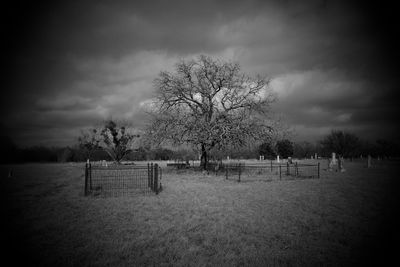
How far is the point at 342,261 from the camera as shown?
5.20 m

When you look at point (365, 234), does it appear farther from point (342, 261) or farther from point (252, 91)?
point (252, 91)

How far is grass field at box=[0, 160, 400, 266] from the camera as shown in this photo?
540 cm

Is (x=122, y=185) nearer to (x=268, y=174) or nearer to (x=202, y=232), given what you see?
(x=202, y=232)

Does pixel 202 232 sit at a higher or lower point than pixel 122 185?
higher

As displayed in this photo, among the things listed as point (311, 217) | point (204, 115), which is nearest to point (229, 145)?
point (204, 115)

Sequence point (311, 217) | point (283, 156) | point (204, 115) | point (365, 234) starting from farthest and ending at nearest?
point (283, 156), point (204, 115), point (311, 217), point (365, 234)

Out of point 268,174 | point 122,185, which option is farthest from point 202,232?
point 268,174

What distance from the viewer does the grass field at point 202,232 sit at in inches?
213

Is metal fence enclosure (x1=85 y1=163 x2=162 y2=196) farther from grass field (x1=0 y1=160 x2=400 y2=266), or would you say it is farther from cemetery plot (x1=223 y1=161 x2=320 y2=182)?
cemetery plot (x1=223 y1=161 x2=320 y2=182)

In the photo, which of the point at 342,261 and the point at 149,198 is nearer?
the point at 342,261

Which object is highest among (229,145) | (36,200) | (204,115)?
(204,115)

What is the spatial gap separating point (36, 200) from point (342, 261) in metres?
13.5

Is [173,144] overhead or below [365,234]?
overhead

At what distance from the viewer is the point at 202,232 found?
7.09 metres
